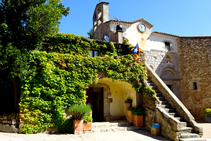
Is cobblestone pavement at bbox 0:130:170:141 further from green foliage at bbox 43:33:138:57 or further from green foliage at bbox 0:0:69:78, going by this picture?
green foliage at bbox 43:33:138:57

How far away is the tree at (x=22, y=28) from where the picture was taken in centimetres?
592

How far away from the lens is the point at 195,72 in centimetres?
1348

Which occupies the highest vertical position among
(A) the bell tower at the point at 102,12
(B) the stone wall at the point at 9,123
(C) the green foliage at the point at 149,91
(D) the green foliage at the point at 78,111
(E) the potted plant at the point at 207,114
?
(A) the bell tower at the point at 102,12

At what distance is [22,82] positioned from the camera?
6578mm

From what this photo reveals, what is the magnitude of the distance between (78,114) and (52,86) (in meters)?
1.71

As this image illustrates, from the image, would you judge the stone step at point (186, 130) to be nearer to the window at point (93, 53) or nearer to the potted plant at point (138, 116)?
the potted plant at point (138, 116)

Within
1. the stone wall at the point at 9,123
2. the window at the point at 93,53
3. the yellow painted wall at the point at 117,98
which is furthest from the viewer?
the yellow painted wall at the point at 117,98

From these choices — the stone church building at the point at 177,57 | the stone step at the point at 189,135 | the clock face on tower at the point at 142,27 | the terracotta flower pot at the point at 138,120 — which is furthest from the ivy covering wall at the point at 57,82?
the clock face on tower at the point at 142,27

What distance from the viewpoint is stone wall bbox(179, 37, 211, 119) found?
12820 mm

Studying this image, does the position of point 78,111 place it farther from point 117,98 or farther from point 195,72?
point 195,72

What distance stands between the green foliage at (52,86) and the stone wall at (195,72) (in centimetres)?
922

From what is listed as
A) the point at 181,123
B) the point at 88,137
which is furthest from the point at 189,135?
the point at 88,137

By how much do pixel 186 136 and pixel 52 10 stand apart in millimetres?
7441

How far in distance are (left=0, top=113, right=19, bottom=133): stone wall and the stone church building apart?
841 cm
